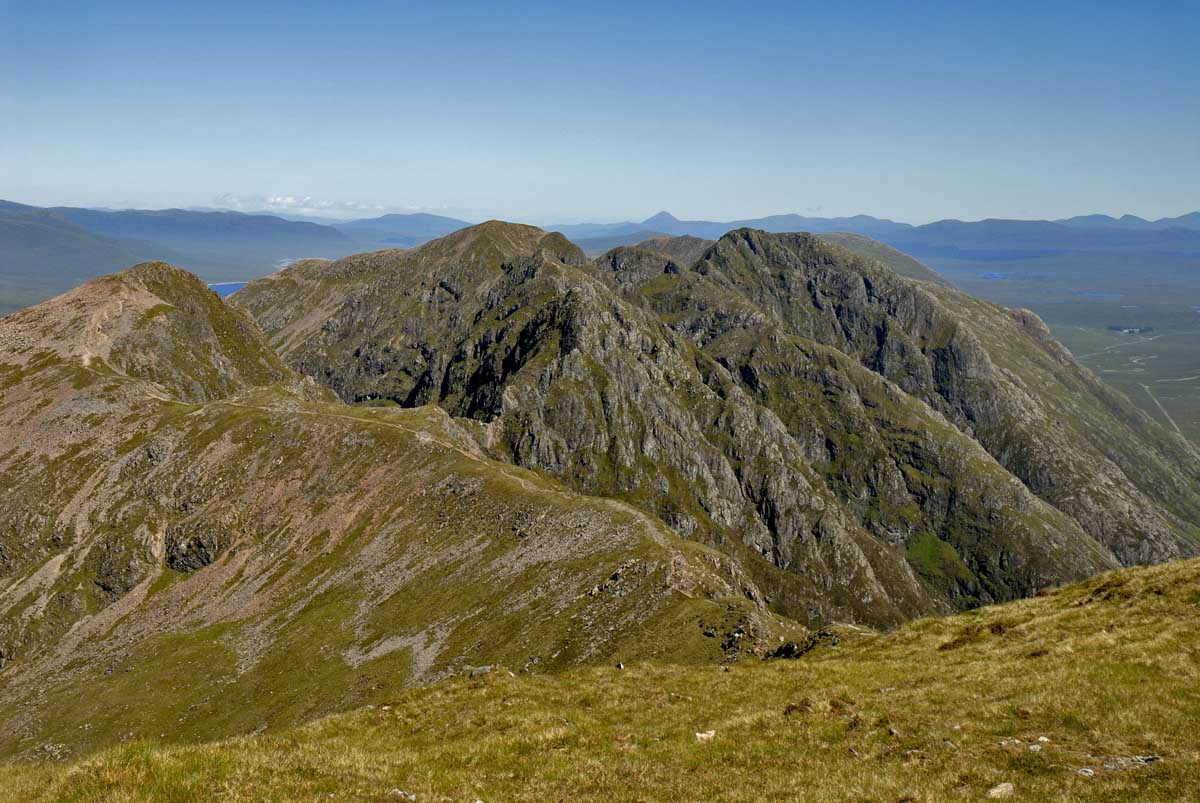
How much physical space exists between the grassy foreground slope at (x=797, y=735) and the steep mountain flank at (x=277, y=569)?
2022 inches

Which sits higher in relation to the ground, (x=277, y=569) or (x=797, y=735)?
(x=797, y=735)

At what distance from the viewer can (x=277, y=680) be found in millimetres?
107125

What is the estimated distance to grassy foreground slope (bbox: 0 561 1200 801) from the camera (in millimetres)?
18047

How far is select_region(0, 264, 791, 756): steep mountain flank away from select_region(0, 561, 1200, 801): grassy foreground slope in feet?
169

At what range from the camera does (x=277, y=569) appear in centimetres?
13700

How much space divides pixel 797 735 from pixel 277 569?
139429 millimetres

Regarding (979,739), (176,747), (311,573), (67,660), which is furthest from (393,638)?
(979,739)

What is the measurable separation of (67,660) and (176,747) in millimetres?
145877

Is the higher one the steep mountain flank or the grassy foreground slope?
the grassy foreground slope

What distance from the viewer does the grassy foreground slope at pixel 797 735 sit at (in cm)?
1805

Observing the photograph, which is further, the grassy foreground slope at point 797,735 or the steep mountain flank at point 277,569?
the steep mountain flank at point 277,569

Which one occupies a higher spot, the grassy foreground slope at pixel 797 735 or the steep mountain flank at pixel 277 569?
the grassy foreground slope at pixel 797 735

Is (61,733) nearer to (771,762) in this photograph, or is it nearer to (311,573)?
(311,573)

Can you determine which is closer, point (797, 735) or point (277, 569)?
point (797, 735)
